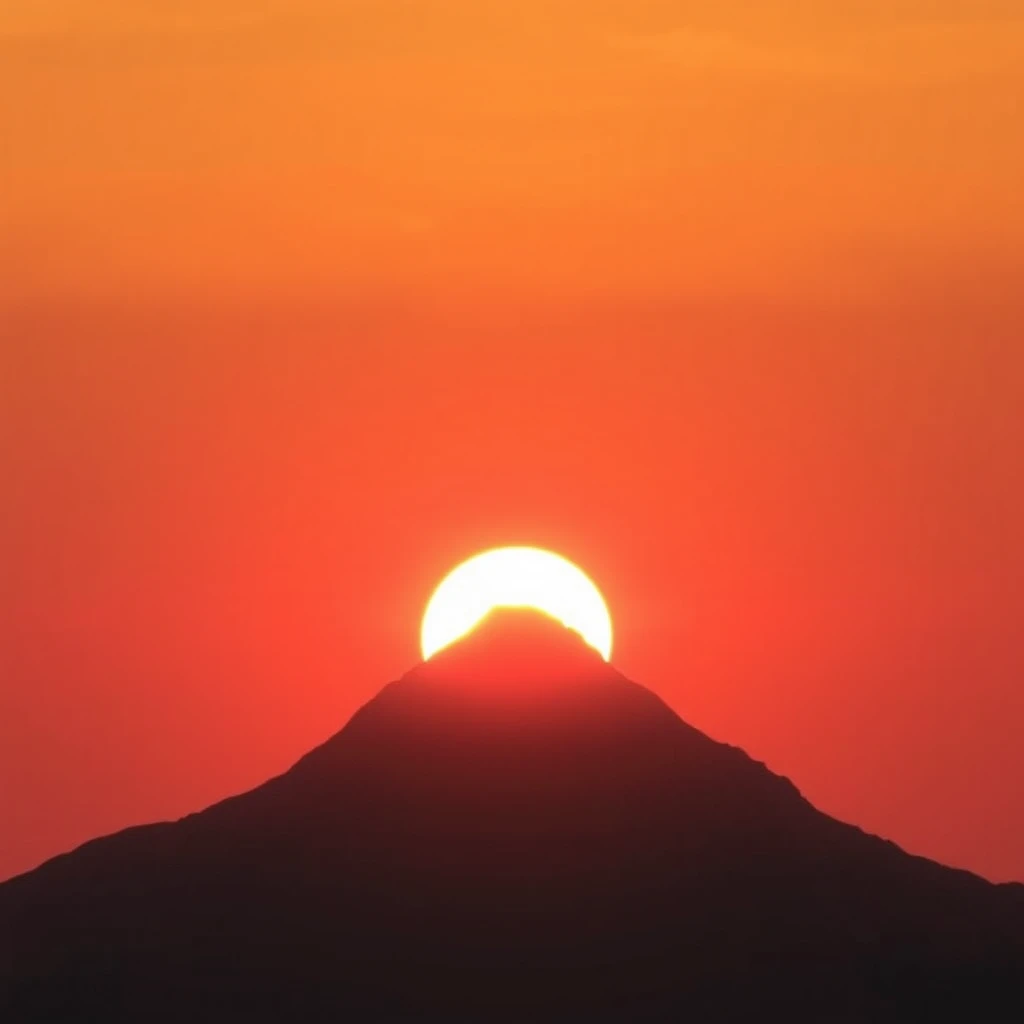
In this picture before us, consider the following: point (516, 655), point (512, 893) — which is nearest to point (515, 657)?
point (516, 655)

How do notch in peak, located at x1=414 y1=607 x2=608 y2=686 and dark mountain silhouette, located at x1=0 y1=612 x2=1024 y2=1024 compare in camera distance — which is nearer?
dark mountain silhouette, located at x1=0 y1=612 x2=1024 y2=1024

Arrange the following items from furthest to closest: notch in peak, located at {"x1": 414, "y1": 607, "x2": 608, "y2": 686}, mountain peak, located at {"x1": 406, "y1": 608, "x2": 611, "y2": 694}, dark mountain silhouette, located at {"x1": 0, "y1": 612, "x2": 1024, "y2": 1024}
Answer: notch in peak, located at {"x1": 414, "y1": 607, "x2": 608, "y2": 686} < mountain peak, located at {"x1": 406, "y1": 608, "x2": 611, "y2": 694} < dark mountain silhouette, located at {"x1": 0, "y1": 612, "x2": 1024, "y2": 1024}

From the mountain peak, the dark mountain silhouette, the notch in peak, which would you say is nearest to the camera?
the dark mountain silhouette

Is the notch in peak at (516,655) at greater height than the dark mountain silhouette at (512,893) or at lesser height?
greater

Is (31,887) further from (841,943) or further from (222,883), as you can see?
(841,943)

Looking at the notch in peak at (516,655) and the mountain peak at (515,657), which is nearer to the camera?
the mountain peak at (515,657)

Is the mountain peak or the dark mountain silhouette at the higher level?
the mountain peak

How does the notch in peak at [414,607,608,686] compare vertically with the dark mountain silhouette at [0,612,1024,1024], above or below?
above

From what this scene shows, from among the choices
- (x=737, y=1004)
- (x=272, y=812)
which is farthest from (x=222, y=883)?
(x=737, y=1004)
